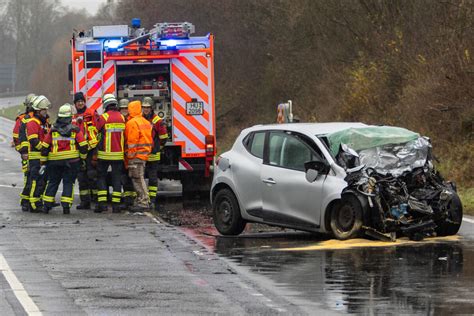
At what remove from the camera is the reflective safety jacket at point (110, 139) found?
55.8 feet

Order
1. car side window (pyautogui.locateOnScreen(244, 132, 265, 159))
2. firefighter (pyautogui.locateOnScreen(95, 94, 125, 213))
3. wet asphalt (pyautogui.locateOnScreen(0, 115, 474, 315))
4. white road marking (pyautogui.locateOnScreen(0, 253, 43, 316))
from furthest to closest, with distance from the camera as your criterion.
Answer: firefighter (pyautogui.locateOnScreen(95, 94, 125, 213)) < car side window (pyautogui.locateOnScreen(244, 132, 265, 159)) < wet asphalt (pyautogui.locateOnScreen(0, 115, 474, 315)) < white road marking (pyautogui.locateOnScreen(0, 253, 43, 316))

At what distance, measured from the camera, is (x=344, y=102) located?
27.0 metres

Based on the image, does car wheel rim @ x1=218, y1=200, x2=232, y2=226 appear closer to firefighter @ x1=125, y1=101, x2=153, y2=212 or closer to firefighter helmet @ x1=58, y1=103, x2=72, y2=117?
firefighter @ x1=125, y1=101, x2=153, y2=212

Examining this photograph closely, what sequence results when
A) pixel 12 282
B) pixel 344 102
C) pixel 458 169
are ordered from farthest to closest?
pixel 344 102, pixel 458 169, pixel 12 282

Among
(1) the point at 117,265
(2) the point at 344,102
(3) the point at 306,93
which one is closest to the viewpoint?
(1) the point at 117,265

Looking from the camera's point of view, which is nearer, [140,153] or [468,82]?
[140,153]

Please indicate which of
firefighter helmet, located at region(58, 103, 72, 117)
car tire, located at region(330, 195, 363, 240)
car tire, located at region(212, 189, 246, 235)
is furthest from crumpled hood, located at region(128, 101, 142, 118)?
car tire, located at region(330, 195, 363, 240)

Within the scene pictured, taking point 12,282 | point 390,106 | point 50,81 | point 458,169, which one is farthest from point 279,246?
point 50,81

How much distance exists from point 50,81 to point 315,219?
6402 cm

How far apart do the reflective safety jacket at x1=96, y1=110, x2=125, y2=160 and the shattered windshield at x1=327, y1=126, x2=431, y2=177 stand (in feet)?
15.7

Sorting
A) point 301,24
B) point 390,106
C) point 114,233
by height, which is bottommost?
point 114,233

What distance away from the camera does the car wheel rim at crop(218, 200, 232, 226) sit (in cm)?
1400

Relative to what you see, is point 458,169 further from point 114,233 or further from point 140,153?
point 114,233

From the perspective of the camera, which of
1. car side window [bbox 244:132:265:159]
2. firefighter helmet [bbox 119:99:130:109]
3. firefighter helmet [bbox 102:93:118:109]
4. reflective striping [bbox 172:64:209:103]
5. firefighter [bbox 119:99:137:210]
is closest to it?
car side window [bbox 244:132:265:159]
